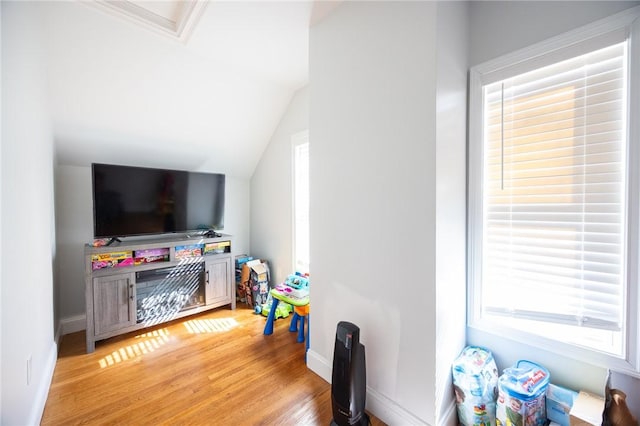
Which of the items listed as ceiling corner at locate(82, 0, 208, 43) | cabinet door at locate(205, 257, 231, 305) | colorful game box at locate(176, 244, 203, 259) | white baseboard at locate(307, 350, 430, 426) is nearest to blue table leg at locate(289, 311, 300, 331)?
cabinet door at locate(205, 257, 231, 305)

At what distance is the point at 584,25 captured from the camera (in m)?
1.22

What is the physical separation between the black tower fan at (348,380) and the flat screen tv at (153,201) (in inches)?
89.7

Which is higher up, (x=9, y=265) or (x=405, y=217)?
(x=405, y=217)

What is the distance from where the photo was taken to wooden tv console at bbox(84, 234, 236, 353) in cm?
223

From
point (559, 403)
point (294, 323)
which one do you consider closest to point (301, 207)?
point (294, 323)

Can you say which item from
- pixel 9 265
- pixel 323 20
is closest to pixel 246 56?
pixel 323 20

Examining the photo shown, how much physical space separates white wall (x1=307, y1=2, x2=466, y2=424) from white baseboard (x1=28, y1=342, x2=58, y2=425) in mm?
1686

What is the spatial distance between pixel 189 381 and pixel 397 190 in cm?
195

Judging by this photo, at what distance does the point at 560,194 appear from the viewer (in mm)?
1322

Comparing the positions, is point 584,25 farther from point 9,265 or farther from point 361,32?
point 9,265

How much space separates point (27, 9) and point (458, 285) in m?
2.89

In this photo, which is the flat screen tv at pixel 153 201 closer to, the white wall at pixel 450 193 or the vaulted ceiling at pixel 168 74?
the vaulted ceiling at pixel 168 74

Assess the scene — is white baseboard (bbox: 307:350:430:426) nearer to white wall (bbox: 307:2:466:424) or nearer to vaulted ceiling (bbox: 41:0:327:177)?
white wall (bbox: 307:2:466:424)

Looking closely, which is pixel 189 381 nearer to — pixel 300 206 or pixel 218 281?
pixel 218 281
